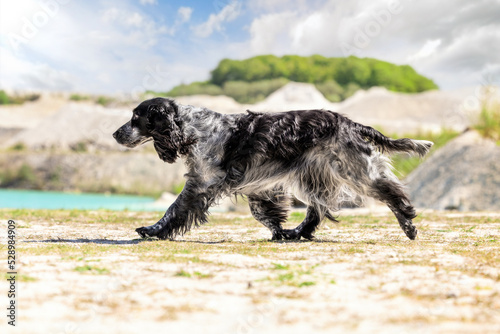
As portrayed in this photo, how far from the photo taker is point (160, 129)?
5.31 metres

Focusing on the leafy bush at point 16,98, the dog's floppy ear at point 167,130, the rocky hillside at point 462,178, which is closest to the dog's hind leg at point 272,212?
the dog's floppy ear at point 167,130

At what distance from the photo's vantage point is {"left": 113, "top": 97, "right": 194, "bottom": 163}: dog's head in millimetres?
5203

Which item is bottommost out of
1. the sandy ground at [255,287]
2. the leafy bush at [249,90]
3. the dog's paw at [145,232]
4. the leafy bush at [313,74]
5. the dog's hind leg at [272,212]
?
the sandy ground at [255,287]

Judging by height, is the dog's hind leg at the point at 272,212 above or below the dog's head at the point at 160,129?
below

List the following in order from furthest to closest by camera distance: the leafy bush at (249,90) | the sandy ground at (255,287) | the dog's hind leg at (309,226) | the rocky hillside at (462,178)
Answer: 1. the leafy bush at (249,90)
2. the rocky hillside at (462,178)
3. the dog's hind leg at (309,226)
4. the sandy ground at (255,287)

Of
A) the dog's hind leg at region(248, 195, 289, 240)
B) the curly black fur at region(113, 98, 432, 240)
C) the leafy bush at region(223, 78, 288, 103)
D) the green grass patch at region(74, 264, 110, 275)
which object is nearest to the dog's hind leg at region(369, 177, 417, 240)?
the curly black fur at region(113, 98, 432, 240)

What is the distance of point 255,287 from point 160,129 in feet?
9.11

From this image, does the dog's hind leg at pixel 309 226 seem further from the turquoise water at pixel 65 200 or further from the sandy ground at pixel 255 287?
the turquoise water at pixel 65 200

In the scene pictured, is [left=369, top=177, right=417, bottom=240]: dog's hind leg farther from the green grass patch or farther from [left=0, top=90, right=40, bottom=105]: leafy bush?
[left=0, top=90, right=40, bottom=105]: leafy bush

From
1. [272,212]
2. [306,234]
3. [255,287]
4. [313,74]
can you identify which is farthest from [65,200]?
[313,74]

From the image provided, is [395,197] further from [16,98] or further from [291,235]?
[16,98]

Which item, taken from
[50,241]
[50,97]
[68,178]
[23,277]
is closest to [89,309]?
[23,277]

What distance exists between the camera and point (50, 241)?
4883 mm

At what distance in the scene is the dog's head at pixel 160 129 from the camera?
5.20m
